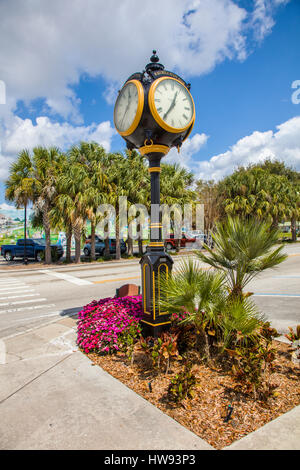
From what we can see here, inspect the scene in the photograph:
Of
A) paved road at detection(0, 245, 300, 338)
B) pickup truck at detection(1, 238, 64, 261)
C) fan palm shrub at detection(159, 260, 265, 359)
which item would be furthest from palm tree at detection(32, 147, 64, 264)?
fan palm shrub at detection(159, 260, 265, 359)

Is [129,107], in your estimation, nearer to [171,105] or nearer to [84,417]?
[171,105]

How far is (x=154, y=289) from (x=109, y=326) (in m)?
0.91

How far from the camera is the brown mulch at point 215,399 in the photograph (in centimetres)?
275

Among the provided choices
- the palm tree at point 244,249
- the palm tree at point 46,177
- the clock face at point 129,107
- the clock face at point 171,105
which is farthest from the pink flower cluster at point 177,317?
the palm tree at point 46,177

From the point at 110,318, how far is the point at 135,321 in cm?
41

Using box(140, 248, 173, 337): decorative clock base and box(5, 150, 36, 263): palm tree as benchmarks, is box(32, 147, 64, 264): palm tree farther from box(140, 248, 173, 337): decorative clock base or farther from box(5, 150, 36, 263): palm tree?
box(140, 248, 173, 337): decorative clock base

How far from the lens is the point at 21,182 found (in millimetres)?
18344

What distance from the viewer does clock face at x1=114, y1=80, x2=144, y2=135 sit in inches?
177

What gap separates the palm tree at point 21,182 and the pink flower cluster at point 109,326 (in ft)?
49.7

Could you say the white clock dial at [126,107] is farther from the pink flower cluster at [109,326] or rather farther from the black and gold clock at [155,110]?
the pink flower cluster at [109,326]

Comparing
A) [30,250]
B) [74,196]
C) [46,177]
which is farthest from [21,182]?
[30,250]

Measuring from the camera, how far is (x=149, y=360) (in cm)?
407
